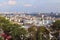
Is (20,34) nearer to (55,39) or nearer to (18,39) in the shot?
(18,39)

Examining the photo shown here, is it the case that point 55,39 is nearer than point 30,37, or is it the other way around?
point 30,37

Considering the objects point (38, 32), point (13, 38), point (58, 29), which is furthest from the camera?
point (58, 29)

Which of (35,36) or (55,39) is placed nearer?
(35,36)

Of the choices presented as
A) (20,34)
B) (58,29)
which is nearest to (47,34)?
(20,34)

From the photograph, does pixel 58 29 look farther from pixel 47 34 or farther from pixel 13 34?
pixel 13 34

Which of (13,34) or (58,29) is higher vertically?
(13,34)

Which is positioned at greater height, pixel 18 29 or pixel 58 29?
pixel 18 29

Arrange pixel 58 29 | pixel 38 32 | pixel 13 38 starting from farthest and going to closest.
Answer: pixel 58 29 → pixel 38 32 → pixel 13 38

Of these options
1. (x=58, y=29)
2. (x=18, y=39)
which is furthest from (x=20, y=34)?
(x=58, y=29)
